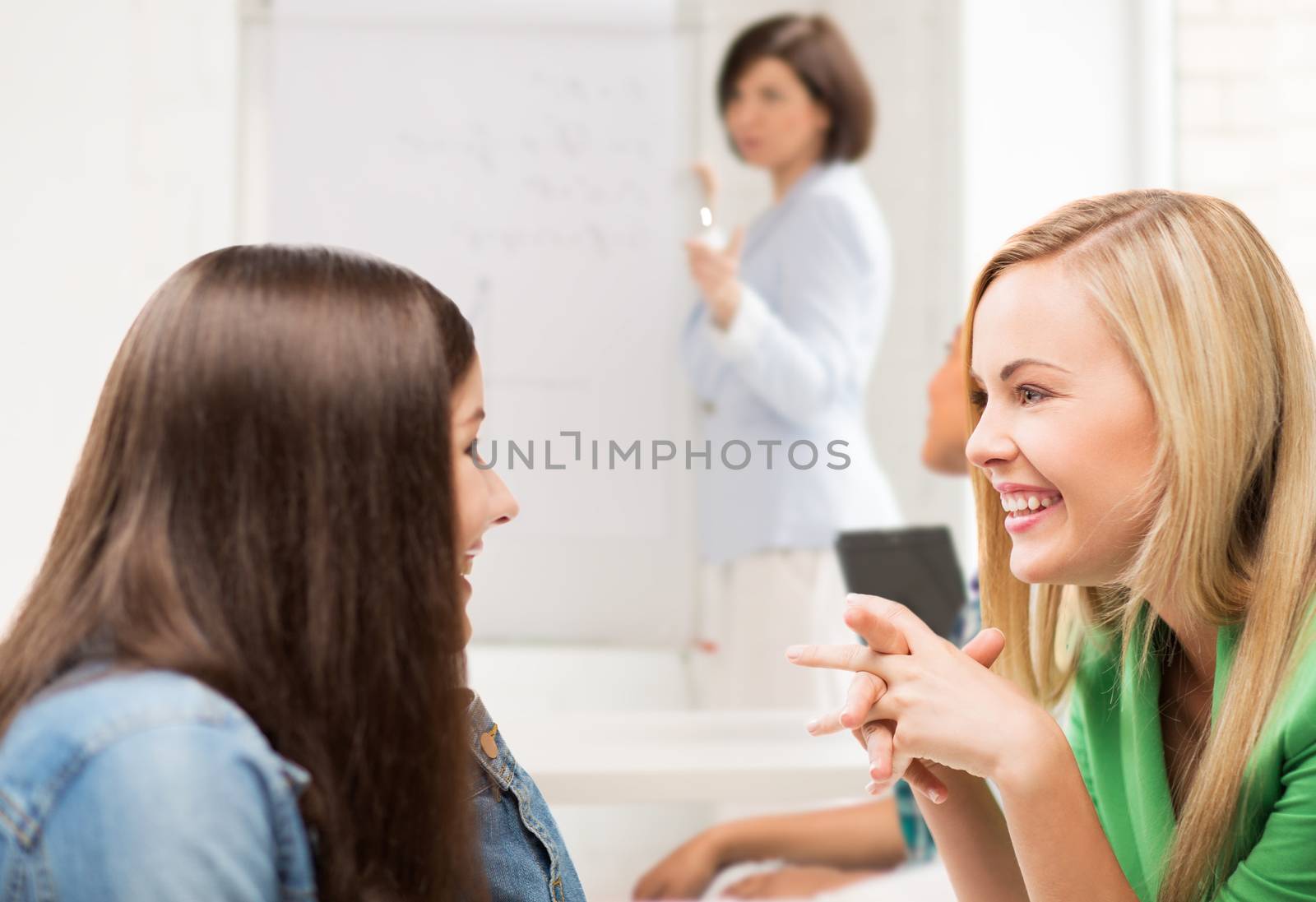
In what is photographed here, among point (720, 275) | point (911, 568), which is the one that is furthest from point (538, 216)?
point (911, 568)

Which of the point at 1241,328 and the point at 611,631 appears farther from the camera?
the point at 611,631

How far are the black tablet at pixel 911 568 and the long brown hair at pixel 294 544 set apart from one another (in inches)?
46.6

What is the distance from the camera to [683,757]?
66.6 inches

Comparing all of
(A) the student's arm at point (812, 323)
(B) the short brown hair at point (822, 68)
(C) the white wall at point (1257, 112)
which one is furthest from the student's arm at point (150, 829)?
(C) the white wall at point (1257, 112)

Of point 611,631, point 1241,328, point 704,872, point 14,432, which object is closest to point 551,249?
point 611,631

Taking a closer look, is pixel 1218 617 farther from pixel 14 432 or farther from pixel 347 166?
pixel 14 432

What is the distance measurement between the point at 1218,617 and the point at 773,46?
3.98ft

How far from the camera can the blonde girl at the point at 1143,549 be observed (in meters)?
0.80

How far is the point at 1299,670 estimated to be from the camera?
0.80 m

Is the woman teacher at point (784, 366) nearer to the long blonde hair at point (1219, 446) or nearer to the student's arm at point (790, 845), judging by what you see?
the student's arm at point (790, 845)

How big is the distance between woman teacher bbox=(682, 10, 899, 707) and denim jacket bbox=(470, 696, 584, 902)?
938 mm

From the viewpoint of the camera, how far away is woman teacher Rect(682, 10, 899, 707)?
1.78 meters

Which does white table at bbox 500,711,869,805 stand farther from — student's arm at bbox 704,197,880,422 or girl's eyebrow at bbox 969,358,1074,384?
girl's eyebrow at bbox 969,358,1074,384

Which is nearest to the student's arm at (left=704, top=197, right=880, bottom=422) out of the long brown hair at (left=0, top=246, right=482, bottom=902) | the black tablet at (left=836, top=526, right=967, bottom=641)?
the black tablet at (left=836, top=526, right=967, bottom=641)
